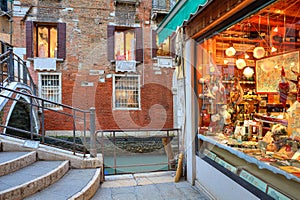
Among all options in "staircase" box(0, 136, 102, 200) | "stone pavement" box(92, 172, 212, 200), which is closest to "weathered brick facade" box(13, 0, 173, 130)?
"staircase" box(0, 136, 102, 200)

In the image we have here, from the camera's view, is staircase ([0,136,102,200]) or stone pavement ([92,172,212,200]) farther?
stone pavement ([92,172,212,200])

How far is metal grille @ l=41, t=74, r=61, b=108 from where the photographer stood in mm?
11367

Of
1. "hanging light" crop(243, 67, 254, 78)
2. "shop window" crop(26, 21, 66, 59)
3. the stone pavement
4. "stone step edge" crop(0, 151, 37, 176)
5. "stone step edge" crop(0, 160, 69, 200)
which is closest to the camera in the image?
"stone step edge" crop(0, 160, 69, 200)

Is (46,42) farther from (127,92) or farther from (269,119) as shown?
(269,119)

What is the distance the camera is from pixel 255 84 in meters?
4.59

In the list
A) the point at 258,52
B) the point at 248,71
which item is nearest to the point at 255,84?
the point at 248,71

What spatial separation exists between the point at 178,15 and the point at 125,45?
9.06 meters

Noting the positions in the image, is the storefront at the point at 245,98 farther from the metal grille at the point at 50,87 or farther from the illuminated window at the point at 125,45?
the metal grille at the point at 50,87

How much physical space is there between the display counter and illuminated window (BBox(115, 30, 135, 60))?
9285 mm

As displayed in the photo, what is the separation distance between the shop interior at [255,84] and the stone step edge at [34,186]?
2480mm

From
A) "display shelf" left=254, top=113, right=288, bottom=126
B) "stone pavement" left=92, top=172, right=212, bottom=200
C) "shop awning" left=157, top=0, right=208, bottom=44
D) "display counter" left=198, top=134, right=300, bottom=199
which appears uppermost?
"shop awning" left=157, top=0, right=208, bottom=44

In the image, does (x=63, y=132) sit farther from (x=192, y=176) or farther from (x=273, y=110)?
(x=273, y=110)

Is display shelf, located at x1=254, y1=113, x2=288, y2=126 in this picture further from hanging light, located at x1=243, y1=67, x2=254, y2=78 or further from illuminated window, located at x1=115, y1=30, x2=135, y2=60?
illuminated window, located at x1=115, y1=30, x2=135, y2=60

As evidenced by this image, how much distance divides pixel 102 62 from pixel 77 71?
1.33 meters
